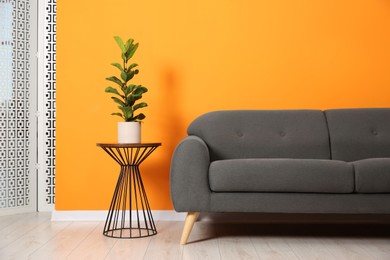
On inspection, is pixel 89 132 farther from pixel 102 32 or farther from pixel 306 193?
pixel 306 193

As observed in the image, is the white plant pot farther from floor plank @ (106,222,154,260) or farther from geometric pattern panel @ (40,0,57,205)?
geometric pattern panel @ (40,0,57,205)

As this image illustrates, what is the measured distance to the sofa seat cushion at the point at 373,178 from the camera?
116 inches

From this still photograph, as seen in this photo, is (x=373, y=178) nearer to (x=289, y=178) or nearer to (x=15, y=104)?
(x=289, y=178)

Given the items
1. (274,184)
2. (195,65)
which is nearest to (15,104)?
(195,65)

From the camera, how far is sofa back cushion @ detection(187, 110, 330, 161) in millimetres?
3572

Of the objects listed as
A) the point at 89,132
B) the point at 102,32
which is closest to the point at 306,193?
the point at 89,132

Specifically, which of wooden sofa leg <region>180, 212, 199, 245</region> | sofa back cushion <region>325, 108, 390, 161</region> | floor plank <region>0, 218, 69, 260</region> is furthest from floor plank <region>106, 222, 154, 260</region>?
sofa back cushion <region>325, 108, 390, 161</region>

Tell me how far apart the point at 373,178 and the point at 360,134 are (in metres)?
0.67

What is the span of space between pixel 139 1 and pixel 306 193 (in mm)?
1975

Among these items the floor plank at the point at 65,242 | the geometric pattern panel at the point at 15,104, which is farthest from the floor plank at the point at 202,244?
the geometric pattern panel at the point at 15,104

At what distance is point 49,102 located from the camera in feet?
14.9

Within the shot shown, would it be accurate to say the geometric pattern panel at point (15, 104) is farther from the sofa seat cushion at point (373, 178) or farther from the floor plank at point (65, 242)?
the sofa seat cushion at point (373, 178)

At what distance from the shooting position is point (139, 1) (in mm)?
3998

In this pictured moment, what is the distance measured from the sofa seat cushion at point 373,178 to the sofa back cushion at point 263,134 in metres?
0.61
